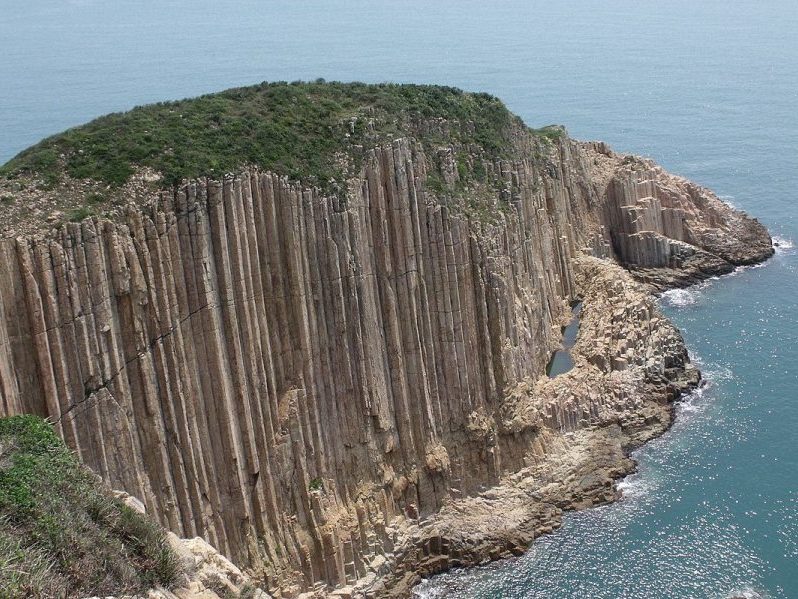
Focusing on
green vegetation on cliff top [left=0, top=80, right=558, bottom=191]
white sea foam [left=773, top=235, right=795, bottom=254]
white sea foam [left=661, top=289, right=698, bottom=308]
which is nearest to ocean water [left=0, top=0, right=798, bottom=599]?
white sea foam [left=661, top=289, right=698, bottom=308]

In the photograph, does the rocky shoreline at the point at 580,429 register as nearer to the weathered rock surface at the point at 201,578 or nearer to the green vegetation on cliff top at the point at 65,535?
the weathered rock surface at the point at 201,578

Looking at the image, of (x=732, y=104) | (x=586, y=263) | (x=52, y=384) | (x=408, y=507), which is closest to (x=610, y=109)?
(x=732, y=104)

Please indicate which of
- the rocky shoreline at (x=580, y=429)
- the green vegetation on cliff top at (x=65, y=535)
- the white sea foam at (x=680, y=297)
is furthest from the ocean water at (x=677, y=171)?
the green vegetation on cliff top at (x=65, y=535)

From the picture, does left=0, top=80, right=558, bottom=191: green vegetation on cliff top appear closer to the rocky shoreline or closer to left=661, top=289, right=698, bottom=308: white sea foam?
the rocky shoreline

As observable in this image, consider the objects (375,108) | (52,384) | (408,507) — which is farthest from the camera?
(375,108)

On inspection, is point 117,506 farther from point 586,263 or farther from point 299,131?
point 586,263

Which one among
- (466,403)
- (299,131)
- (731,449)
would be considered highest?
(299,131)
